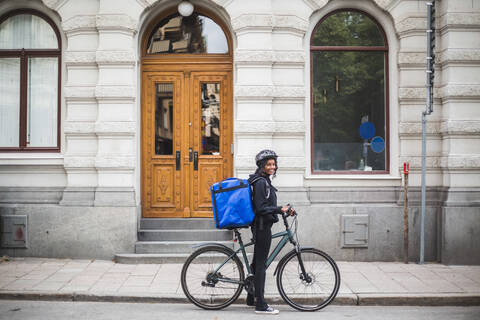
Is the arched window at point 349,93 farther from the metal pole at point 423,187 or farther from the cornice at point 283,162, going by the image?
the metal pole at point 423,187

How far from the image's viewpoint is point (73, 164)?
373 inches

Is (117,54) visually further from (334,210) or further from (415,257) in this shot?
(415,257)

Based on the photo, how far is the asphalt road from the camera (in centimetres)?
630

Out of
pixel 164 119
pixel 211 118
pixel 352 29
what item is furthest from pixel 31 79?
pixel 352 29

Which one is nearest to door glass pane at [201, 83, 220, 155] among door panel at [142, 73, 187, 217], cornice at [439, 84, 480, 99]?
door panel at [142, 73, 187, 217]

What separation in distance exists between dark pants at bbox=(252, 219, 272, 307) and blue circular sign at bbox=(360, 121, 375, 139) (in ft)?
14.3

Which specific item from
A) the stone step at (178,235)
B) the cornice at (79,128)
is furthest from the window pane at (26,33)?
the stone step at (178,235)

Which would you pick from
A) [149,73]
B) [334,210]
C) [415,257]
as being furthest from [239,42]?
[415,257]

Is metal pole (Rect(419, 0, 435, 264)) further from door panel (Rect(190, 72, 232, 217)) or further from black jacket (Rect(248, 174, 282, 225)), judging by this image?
black jacket (Rect(248, 174, 282, 225))

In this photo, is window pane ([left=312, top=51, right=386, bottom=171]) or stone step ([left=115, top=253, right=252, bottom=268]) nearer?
stone step ([left=115, top=253, right=252, bottom=268])

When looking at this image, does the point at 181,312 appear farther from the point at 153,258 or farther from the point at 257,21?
the point at 257,21

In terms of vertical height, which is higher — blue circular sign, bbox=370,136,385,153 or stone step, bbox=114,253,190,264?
blue circular sign, bbox=370,136,385,153

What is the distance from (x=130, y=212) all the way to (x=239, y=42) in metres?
3.82

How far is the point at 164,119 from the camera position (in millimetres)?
10148
